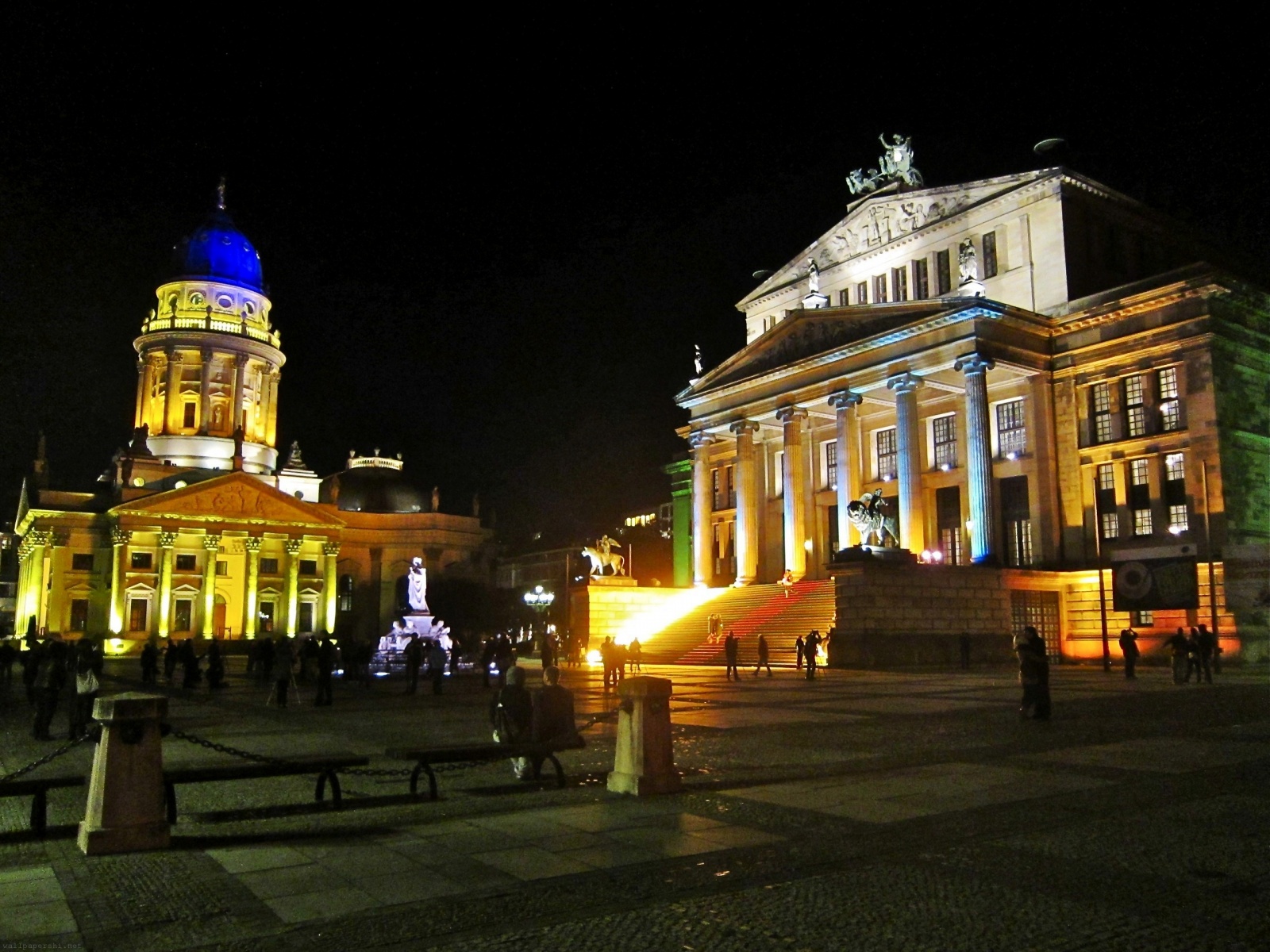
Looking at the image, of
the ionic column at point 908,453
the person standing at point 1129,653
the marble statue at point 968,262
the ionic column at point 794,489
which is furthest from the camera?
the ionic column at point 794,489

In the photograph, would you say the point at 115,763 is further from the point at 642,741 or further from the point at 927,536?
→ the point at 927,536

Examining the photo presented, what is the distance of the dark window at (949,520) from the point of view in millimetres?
49094

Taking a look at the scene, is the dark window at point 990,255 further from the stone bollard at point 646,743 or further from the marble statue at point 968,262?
the stone bollard at point 646,743

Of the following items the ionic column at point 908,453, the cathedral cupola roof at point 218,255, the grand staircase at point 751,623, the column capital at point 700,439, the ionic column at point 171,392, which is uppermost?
the cathedral cupola roof at point 218,255

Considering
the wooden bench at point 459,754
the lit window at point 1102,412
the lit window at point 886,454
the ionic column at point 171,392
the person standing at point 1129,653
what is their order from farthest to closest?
1. the ionic column at point 171,392
2. the lit window at point 886,454
3. the lit window at point 1102,412
4. the person standing at point 1129,653
5. the wooden bench at point 459,754

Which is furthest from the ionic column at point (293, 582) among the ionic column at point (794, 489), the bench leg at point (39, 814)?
the bench leg at point (39, 814)

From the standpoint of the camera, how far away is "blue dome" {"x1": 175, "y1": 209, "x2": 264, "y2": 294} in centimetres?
9319

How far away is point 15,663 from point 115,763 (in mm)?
58212

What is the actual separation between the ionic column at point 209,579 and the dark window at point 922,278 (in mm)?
57549

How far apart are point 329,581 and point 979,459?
62.5 meters

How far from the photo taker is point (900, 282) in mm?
53375

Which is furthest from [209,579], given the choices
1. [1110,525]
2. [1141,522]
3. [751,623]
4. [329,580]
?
[1141,522]

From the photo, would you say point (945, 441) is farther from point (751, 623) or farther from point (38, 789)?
point (38, 789)

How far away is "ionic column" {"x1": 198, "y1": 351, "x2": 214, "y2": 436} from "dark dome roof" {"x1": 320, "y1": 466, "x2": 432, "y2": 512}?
57.6 ft
